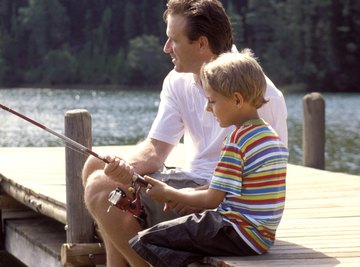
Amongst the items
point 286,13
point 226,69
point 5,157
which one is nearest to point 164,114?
point 226,69

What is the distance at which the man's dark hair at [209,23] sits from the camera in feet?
15.6

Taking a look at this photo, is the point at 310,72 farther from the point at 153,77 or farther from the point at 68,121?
the point at 68,121

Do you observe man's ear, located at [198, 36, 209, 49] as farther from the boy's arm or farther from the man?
the boy's arm

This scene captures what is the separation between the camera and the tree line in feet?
211

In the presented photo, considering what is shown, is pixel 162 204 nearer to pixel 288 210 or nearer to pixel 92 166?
pixel 92 166

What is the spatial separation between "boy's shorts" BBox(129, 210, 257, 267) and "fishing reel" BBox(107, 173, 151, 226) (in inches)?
8.3

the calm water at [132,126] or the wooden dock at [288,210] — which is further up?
the wooden dock at [288,210]

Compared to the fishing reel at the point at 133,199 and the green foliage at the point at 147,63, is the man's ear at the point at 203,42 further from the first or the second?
the green foliage at the point at 147,63

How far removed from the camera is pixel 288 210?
584 centimetres

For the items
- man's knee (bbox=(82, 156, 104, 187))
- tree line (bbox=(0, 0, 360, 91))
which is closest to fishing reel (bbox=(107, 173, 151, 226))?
man's knee (bbox=(82, 156, 104, 187))

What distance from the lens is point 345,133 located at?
29.8 meters

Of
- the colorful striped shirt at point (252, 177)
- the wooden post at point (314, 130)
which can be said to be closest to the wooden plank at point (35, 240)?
the colorful striped shirt at point (252, 177)

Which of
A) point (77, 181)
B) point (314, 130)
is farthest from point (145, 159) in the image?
point (314, 130)

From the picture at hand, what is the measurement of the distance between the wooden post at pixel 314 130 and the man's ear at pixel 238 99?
206 inches
